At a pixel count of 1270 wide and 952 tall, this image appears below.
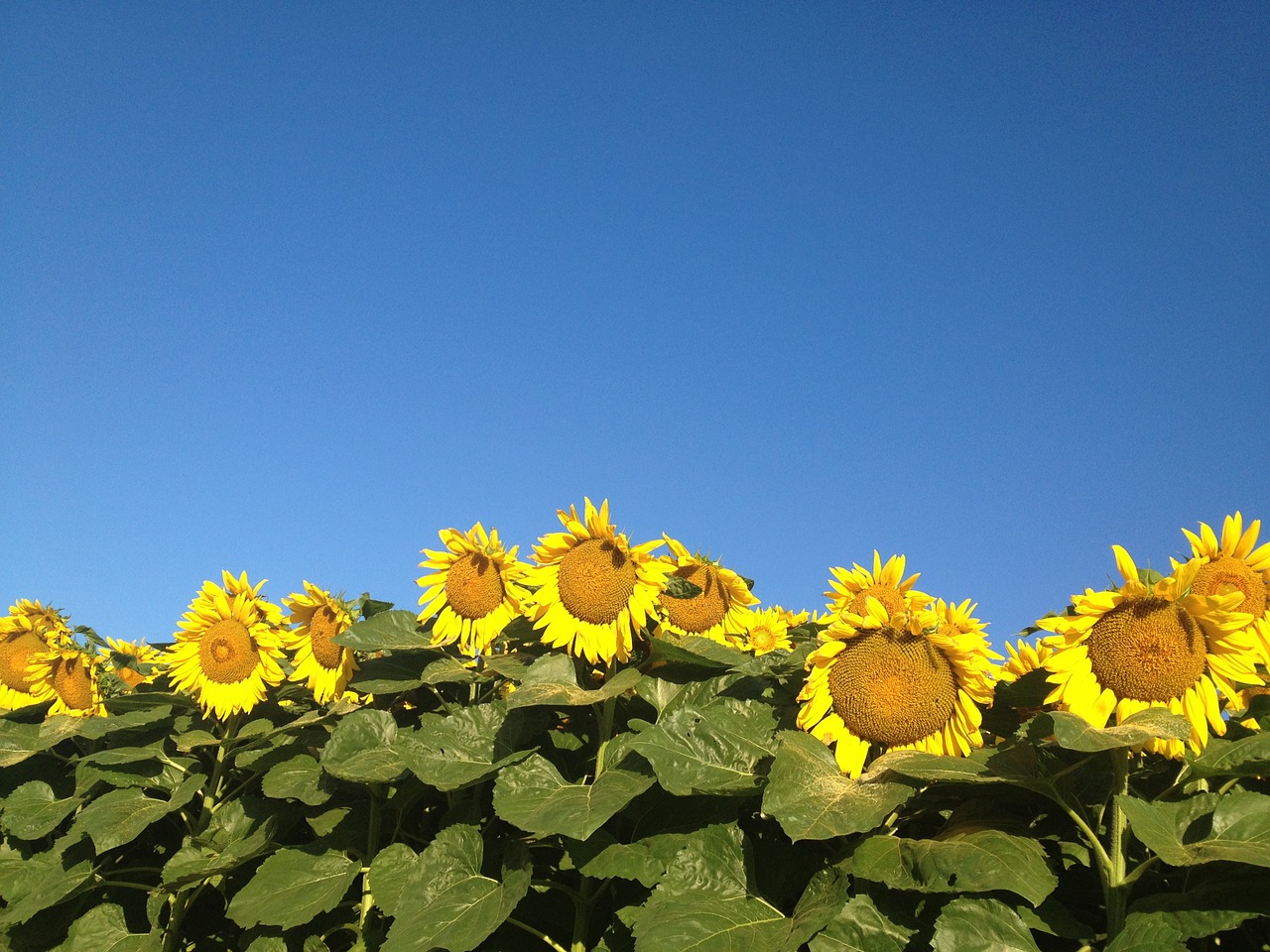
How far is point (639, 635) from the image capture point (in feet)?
13.3

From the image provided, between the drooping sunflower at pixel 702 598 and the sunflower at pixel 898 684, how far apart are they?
1232mm

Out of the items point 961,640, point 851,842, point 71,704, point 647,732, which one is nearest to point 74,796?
point 71,704

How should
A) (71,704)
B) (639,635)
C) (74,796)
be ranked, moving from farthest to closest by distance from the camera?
(71,704) < (74,796) < (639,635)

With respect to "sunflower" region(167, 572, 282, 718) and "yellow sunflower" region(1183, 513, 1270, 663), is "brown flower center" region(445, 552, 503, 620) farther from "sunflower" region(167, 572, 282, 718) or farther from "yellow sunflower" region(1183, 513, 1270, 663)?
"yellow sunflower" region(1183, 513, 1270, 663)

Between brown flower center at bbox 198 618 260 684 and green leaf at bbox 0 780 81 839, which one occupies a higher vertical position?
brown flower center at bbox 198 618 260 684

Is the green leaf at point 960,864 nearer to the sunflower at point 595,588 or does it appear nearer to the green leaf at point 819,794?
the green leaf at point 819,794

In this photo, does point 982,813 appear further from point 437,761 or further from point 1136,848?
point 437,761

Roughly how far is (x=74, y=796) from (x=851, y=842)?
4.66 meters

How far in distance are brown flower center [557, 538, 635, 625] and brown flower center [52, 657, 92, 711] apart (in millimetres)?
3986

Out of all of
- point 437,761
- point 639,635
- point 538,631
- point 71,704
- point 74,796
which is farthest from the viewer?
point 71,704

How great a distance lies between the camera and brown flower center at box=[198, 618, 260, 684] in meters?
5.49

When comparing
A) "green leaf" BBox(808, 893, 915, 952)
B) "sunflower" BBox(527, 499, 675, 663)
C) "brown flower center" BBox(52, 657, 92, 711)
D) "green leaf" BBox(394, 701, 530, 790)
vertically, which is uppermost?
"brown flower center" BBox(52, 657, 92, 711)

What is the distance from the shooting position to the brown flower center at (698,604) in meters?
4.48

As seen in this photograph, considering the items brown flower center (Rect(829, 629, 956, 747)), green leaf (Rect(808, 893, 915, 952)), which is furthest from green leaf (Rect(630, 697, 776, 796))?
green leaf (Rect(808, 893, 915, 952))
